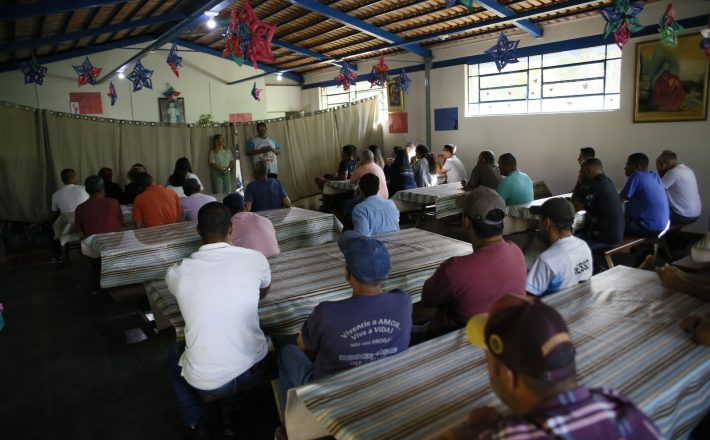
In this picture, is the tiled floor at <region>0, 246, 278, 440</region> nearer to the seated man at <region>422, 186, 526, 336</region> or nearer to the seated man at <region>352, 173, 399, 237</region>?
the seated man at <region>422, 186, 526, 336</region>

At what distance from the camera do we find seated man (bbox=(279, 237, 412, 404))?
69.0 inches

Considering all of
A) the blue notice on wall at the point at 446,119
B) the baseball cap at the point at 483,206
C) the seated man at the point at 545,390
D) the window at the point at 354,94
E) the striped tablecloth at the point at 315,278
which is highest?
the window at the point at 354,94

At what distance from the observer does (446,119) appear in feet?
31.1

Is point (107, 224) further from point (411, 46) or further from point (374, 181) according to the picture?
point (411, 46)

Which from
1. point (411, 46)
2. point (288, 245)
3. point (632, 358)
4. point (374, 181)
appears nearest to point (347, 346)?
point (632, 358)

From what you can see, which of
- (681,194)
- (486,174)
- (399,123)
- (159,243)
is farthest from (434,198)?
(399,123)

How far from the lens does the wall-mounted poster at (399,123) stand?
1052cm

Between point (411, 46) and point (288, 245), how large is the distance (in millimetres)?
6188

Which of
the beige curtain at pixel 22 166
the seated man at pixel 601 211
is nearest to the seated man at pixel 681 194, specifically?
the seated man at pixel 601 211

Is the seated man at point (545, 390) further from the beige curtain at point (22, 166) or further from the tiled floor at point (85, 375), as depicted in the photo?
the beige curtain at point (22, 166)

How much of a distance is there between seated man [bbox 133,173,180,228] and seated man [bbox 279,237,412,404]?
124 inches

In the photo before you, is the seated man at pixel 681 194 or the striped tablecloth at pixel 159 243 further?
the seated man at pixel 681 194

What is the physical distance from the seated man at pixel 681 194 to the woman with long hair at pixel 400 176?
290cm

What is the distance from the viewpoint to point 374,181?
12.6 ft
